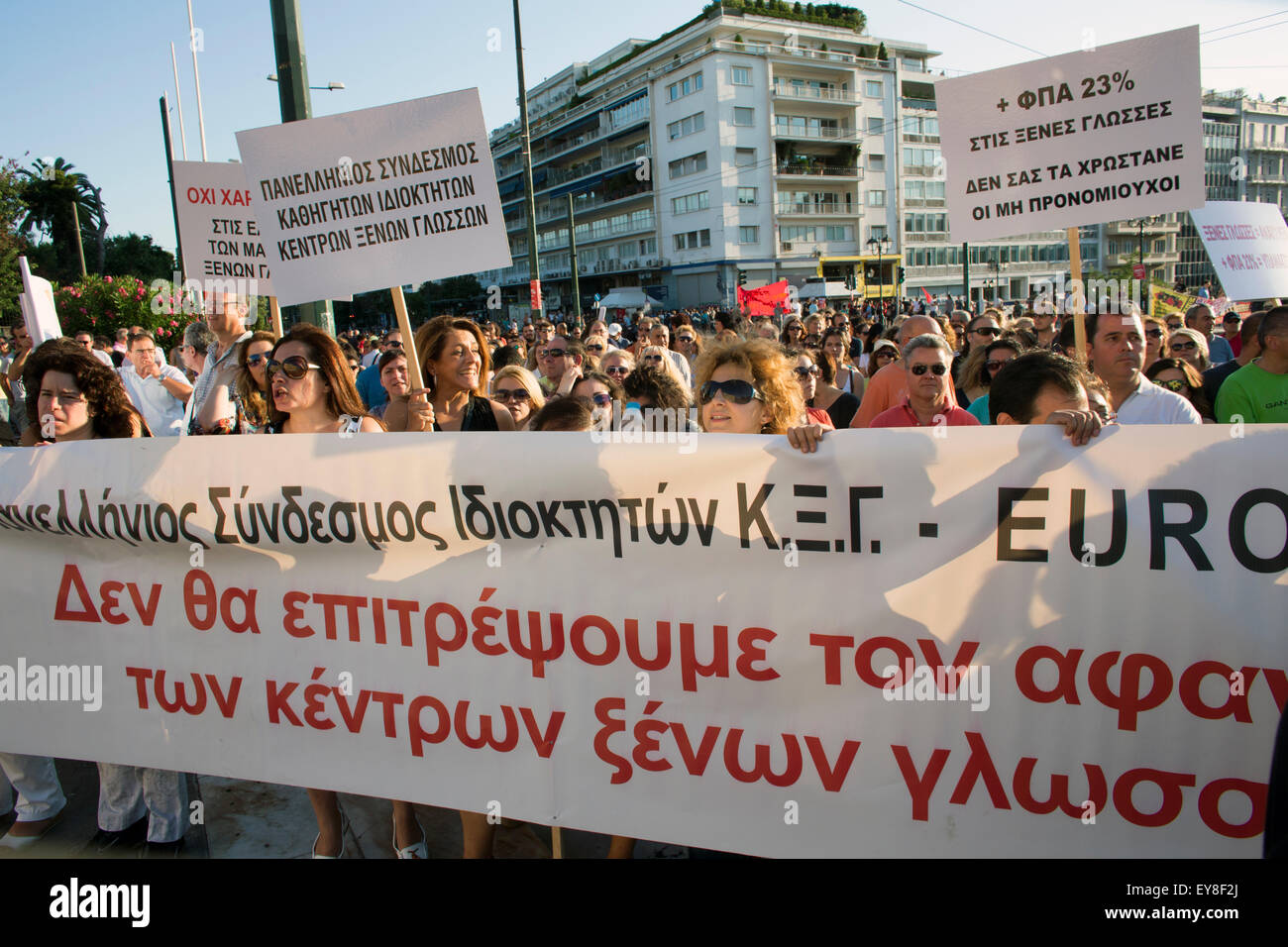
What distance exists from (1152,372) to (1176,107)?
2.06 m

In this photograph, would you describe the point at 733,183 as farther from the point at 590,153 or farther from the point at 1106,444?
the point at 1106,444

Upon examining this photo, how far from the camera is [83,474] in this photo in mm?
2904

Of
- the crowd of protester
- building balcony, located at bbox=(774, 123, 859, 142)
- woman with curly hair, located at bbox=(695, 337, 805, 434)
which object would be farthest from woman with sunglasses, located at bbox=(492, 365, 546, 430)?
building balcony, located at bbox=(774, 123, 859, 142)

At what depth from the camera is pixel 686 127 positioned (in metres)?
61.0

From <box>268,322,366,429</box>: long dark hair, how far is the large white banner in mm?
653

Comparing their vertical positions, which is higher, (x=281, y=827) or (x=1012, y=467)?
(x=1012, y=467)

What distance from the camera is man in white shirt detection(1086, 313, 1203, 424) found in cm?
359

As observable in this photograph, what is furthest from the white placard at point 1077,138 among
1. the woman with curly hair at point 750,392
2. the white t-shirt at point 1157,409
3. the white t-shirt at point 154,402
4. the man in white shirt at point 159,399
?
the white t-shirt at point 154,402

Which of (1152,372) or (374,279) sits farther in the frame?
(1152,372)

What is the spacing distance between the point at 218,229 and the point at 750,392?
3.62 m

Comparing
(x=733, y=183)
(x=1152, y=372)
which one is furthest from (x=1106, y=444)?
(x=733, y=183)

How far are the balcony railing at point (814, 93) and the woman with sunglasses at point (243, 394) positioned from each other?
6325cm
